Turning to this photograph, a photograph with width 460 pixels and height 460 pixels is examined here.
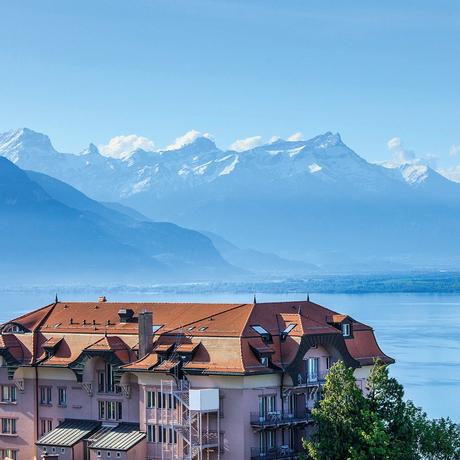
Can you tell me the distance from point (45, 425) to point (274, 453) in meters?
11.2

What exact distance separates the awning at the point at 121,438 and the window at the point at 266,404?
5105mm

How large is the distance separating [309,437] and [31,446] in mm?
12596

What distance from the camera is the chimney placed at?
59562 millimetres

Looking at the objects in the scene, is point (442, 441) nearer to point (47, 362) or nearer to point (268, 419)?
point (268, 419)

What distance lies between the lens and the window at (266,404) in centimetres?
5650

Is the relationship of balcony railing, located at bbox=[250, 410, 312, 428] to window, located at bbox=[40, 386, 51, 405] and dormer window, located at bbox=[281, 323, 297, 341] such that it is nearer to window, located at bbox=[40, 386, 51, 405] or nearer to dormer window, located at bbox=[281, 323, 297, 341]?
dormer window, located at bbox=[281, 323, 297, 341]

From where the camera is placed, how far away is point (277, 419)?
56969 millimetres

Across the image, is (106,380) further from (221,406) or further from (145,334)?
(221,406)

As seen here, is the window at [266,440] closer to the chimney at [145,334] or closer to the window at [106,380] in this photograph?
the chimney at [145,334]

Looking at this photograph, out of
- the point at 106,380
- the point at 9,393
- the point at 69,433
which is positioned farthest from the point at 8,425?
the point at 106,380

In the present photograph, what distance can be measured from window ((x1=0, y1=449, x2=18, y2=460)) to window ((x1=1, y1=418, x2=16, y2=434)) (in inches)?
30.6

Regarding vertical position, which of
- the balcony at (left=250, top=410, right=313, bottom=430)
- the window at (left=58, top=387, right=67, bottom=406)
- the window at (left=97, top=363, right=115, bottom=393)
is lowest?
the balcony at (left=250, top=410, right=313, bottom=430)

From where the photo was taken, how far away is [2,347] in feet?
207

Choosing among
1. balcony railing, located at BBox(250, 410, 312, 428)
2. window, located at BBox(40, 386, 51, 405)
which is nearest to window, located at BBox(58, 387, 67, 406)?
window, located at BBox(40, 386, 51, 405)
